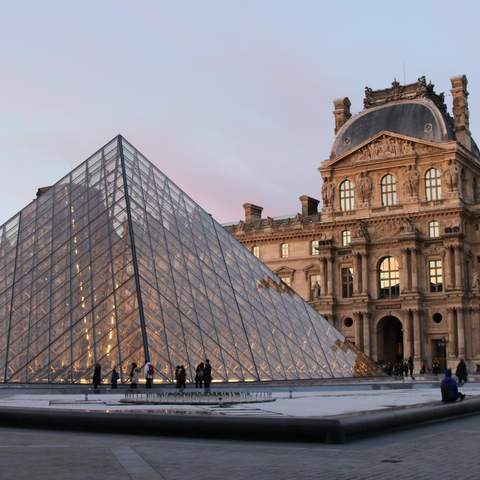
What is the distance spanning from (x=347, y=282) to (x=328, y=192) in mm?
6526

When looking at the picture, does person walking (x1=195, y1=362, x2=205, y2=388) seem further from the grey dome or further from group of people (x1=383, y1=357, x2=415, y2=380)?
the grey dome

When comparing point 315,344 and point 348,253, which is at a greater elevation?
point 348,253

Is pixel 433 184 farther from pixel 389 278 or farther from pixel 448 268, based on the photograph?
pixel 389 278

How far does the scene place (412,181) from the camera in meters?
55.1

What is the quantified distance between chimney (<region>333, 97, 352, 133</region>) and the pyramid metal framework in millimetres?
31983

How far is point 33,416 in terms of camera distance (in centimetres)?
1311

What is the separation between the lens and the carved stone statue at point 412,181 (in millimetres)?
55062

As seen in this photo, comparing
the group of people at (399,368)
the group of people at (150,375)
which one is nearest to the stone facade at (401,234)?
the group of people at (399,368)

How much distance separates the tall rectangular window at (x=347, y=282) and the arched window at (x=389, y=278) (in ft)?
7.27

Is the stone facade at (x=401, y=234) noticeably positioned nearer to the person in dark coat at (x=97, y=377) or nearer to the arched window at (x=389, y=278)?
the arched window at (x=389, y=278)

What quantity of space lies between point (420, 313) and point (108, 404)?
39671mm

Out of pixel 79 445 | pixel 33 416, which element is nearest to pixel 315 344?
pixel 33 416

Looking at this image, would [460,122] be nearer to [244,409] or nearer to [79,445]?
[244,409]

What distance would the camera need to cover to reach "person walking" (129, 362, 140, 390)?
21.2 metres
